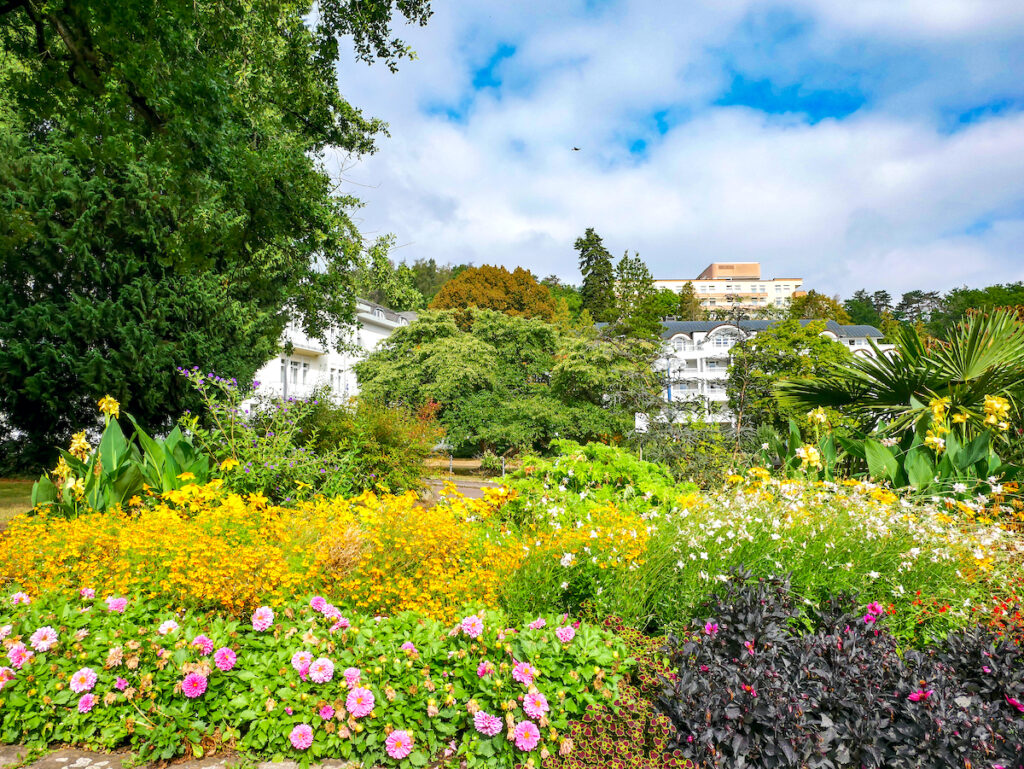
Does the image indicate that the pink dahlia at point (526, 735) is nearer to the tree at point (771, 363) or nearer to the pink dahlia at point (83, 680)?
the pink dahlia at point (83, 680)

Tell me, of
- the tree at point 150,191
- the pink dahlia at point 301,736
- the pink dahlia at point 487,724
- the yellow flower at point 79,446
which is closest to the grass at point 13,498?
the tree at point 150,191

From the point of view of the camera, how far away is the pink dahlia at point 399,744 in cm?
238

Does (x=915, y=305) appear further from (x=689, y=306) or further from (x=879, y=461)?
(x=879, y=461)

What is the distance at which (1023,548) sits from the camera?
385 cm

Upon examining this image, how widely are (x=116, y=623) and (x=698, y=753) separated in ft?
8.96

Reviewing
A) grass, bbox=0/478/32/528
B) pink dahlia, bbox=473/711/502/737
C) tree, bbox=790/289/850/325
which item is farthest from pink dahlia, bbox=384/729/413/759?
tree, bbox=790/289/850/325

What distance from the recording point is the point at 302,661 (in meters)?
2.60

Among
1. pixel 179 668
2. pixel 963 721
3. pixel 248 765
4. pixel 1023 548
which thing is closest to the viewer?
pixel 963 721

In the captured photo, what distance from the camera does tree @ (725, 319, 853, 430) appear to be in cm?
1636

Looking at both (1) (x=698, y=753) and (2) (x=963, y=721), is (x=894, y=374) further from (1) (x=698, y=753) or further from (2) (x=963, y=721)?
(1) (x=698, y=753)

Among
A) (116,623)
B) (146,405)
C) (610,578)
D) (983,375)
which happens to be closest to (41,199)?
(146,405)

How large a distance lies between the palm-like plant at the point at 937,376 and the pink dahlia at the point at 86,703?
6.82 m

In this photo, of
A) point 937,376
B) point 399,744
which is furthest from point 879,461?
point 399,744

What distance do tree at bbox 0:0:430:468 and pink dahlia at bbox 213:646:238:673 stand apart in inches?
235
